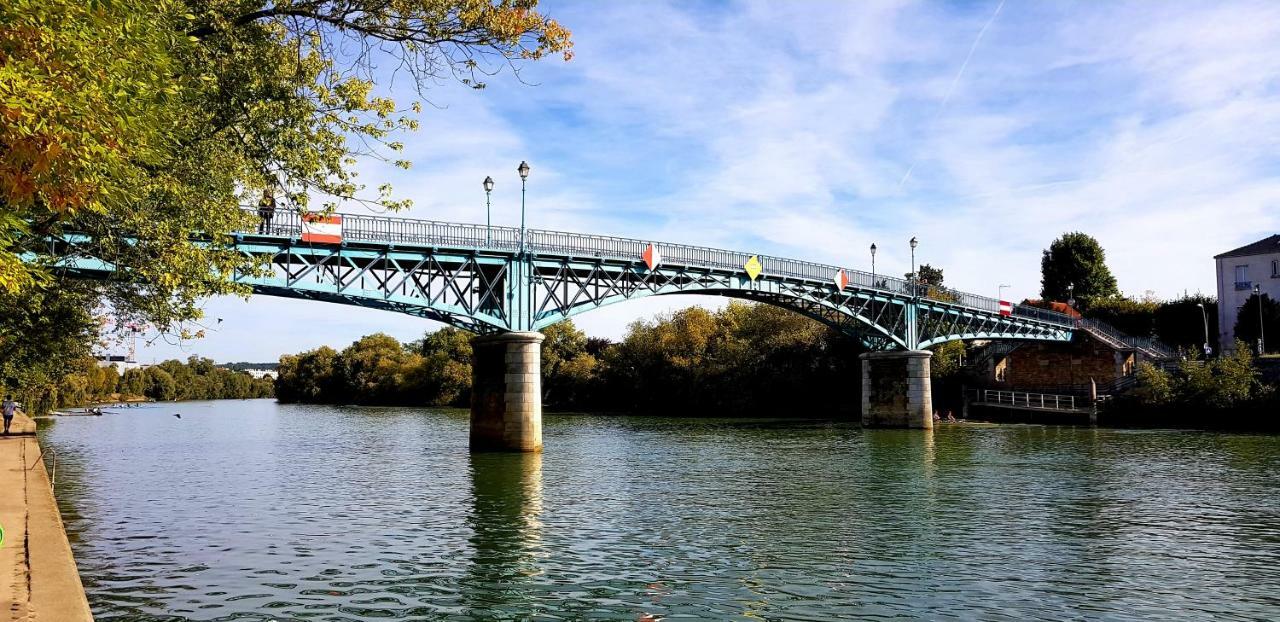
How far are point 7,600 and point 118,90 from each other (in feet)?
20.8

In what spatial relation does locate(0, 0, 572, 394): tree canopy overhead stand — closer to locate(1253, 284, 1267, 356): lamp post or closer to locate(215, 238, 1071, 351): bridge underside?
locate(215, 238, 1071, 351): bridge underside

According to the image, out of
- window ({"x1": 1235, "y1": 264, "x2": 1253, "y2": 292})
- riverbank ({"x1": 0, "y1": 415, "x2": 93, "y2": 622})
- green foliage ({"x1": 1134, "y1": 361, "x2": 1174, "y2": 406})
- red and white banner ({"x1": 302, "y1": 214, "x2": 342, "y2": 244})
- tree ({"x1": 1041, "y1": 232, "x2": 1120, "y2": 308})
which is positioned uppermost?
tree ({"x1": 1041, "y1": 232, "x2": 1120, "y2": 308})

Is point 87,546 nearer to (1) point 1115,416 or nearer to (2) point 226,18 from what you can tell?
(2) point 226,18

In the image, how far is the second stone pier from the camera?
43.9 m

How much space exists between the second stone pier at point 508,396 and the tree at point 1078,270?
3506 inches

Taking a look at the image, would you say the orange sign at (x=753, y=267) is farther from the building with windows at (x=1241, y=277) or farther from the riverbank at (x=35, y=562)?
the building with windows at (x=1241, y=277)

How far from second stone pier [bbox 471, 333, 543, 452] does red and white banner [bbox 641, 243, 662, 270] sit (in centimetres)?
970

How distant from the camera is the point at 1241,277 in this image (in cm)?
8412

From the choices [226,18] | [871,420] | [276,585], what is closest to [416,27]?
[226,18]

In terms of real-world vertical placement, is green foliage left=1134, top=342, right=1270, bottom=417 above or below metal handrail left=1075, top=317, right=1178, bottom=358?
below

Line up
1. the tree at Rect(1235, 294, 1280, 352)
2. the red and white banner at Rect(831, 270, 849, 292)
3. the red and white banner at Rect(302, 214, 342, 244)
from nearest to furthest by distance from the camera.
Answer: the red and white banner at Rect(302, 214, 342, 244) → the red and white banner at Rect(831, 270, 849, 292) → the tree at Rect(1235, 294, 1280, 352)

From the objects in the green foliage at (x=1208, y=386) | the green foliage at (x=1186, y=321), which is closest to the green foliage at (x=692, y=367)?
the green foliage at (x=1208, y=386)

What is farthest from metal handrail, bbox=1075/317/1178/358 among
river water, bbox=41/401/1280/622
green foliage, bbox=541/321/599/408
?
green foliage, bbox=541/321/599/408

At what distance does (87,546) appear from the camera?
64.4 feet
